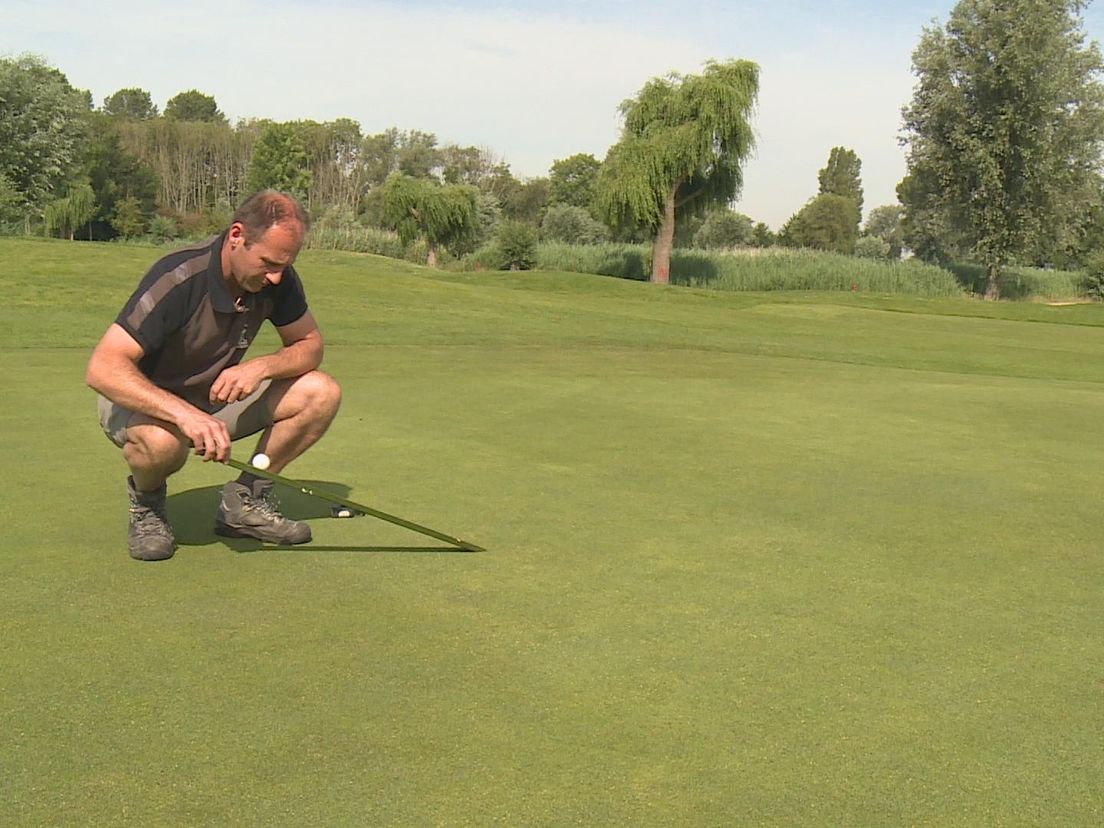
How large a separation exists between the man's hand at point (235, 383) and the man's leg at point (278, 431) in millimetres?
204

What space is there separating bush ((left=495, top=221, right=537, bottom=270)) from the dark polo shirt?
37.6 m

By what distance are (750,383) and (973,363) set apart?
5751 millimetres

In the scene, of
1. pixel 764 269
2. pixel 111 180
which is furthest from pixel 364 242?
pixel 111 180

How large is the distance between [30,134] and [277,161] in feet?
126

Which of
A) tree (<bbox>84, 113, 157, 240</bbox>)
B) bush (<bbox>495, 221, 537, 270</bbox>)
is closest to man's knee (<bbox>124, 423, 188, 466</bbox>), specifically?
bush (<bbox>495, 221, 537, 270</bbox>)

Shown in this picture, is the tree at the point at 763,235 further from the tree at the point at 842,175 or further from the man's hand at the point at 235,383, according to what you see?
the man's hand at the point at 235,383

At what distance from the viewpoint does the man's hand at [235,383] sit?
14.8 ft

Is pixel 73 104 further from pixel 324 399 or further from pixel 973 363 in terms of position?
pixel 324 399

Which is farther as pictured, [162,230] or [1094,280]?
[162,230]

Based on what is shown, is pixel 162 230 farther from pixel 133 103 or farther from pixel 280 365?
pixel 133 103

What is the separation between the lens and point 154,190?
81750 mm

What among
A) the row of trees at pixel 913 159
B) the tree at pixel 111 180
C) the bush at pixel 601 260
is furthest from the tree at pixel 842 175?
the bush at pixel 601 260

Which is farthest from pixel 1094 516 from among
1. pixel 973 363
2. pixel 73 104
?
pixel 73 104

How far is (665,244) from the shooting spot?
124ft
